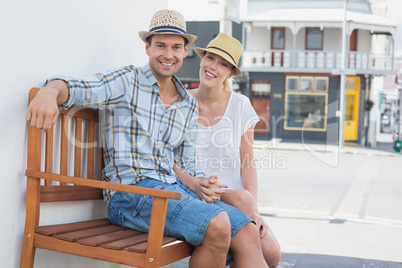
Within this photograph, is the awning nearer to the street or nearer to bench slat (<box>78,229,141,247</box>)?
the street

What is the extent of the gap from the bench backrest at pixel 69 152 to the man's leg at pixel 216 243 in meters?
0.87

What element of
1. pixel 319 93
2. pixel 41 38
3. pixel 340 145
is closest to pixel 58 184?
pixel 41 38

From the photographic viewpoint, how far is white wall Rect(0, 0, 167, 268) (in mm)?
2355

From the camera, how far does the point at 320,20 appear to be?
77.8 ft

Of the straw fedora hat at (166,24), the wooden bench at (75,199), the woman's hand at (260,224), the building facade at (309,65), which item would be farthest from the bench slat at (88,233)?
the building facade at (309,65)

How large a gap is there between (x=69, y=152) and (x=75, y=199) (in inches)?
11.0

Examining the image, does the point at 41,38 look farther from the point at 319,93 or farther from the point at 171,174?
the point at 319,93

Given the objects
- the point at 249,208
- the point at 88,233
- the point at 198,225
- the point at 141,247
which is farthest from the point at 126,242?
the point at 249,208

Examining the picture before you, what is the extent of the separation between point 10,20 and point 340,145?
18.8 metres

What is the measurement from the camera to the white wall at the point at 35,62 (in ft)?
7.73

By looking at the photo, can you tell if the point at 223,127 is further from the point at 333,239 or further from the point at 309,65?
the point at 309,65

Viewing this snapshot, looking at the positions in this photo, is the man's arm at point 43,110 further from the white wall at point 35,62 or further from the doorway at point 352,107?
the doorway at point 352,107

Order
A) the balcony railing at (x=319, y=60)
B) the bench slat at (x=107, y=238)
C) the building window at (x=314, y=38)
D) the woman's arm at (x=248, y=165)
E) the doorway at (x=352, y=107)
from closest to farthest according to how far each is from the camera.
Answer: the bench slat at (x=107, y=238) < the woman's arm at (x=248, y=165) < the balcony railing at (x=319, y=60) < the doorway at (x=352, y=107) < the building window at (x=314, y=38)

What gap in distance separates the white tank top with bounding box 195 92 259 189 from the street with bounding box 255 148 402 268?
130 centimetres
